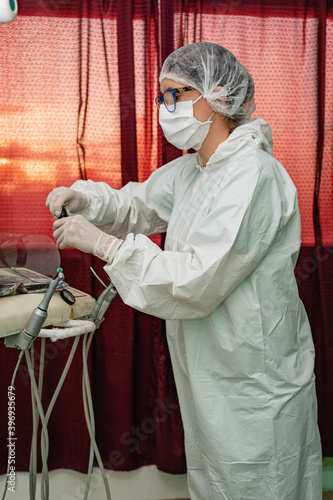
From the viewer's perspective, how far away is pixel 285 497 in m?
1.32

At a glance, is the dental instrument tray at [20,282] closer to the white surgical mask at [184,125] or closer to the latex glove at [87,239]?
the latex glove at [87,239]

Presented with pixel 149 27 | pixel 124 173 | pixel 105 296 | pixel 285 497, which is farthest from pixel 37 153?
pixel 285 497

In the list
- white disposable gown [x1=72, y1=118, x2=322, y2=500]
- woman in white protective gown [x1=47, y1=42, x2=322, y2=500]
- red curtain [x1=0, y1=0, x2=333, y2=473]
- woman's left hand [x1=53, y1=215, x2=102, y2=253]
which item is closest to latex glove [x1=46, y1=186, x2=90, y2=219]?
woman in white protective gown [x1=47, y1=42, x2=322, y2=500]

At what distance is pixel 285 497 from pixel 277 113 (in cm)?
137

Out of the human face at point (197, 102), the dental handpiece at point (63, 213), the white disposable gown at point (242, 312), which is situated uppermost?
the human face at point (197, 102)

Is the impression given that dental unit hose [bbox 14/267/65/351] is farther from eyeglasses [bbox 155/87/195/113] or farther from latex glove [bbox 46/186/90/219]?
eyeglasses [bbox 155/87/195/113]

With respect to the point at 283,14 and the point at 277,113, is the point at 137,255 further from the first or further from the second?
the point at 283,14

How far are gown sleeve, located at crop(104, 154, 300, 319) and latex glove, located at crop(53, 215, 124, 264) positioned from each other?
0.03 metres

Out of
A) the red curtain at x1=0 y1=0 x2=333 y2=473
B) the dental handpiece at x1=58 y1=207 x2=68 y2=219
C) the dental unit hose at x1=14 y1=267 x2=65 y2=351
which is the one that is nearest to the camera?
the dental unit hose at x1=14 y1=267 x2=65 y2=351

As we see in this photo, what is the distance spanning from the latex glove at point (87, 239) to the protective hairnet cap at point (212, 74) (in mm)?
509

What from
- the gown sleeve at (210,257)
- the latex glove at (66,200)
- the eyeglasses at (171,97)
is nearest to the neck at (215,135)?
the eyeglasses at (171,97)

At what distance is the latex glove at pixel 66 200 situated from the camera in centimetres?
141

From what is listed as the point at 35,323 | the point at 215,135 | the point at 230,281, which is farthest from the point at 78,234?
the point at 215,135

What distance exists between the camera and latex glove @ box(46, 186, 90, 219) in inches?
55.6
